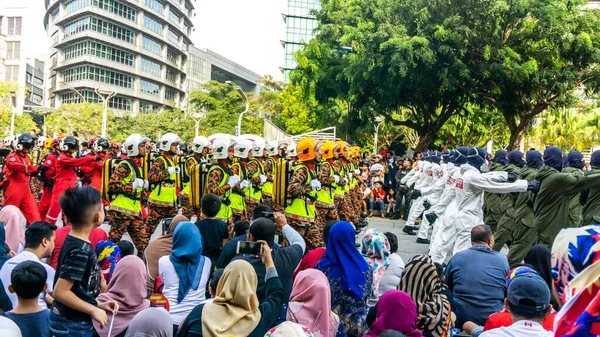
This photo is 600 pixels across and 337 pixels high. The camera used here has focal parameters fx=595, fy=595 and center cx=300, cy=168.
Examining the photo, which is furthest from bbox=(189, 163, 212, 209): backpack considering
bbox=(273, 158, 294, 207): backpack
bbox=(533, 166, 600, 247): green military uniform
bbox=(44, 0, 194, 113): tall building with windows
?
bbox=(44, 0, 194, 113): tall building with windows

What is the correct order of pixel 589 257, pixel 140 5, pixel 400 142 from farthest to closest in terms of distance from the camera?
pixel 140 5 < pixel 400 142 < pixel 589 257

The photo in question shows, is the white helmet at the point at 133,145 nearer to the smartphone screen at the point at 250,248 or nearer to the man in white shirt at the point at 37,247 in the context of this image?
the man in white shirt at the point at 37,247

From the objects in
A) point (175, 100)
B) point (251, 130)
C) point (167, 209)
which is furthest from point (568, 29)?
point (175, 100)

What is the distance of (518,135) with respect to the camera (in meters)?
22.7

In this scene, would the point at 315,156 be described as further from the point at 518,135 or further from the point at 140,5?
→ the point at 140,5

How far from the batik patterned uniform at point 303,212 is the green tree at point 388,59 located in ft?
39.1

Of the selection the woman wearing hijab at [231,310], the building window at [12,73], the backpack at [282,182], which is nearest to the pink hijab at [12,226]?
the woman wearing hijab at [231,310]

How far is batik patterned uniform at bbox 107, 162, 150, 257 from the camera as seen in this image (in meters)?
8.68

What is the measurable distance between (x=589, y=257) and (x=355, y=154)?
15597 mm

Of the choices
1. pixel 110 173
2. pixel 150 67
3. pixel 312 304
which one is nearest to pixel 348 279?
pixel 312 304

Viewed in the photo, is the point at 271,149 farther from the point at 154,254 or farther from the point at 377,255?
the point at 377,255

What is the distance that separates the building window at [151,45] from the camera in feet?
273

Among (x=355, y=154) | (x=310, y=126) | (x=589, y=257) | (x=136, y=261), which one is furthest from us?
(x=310, y=126)

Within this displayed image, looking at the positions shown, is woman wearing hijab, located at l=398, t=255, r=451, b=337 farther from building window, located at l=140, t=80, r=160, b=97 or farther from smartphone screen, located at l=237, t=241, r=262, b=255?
building window, located at l=140, t=80, r=160, b=97
